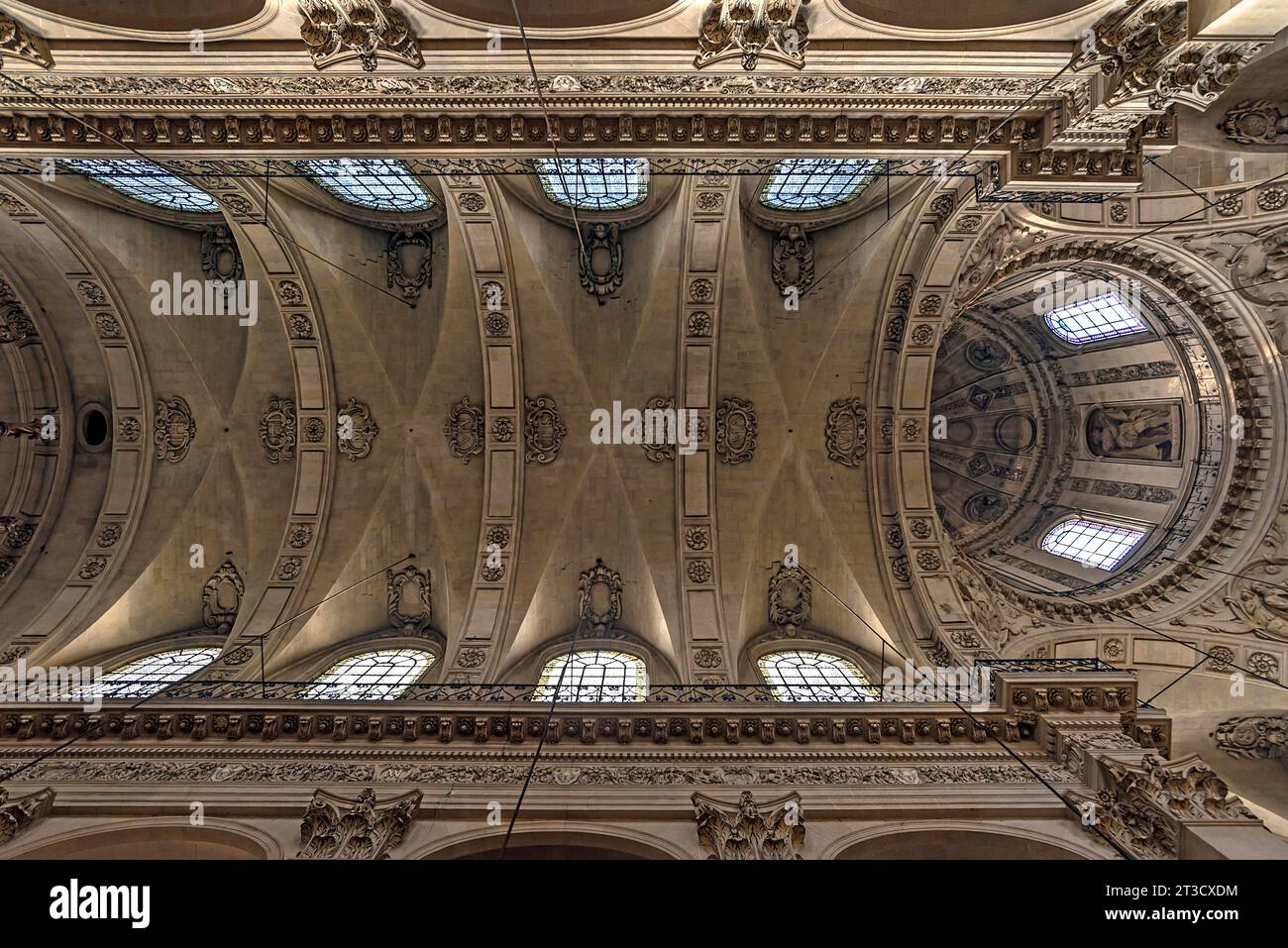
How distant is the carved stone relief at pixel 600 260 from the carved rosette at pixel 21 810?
31.0ft

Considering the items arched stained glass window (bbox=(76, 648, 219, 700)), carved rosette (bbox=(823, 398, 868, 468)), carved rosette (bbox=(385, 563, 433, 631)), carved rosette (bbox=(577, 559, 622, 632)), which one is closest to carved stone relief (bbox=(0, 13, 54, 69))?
arched stained glass window (bbox=(76, 648, 219, 700))

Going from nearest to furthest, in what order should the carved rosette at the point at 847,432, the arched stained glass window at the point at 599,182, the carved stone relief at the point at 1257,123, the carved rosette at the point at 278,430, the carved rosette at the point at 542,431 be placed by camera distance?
the carved stone relief at the point at 1257,123 → the arched stained glass window at the point at 599,182 → the carved rosette at the point at 847,432 → the carved rosette at the point at 542,431 → the carved rosette at the point at 278,430

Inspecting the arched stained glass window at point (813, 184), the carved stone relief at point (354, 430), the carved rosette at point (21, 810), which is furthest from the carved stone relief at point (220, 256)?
the arched stained glass window at point (813, 184)

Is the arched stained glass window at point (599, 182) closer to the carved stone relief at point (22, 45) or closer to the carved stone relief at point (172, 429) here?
the carved stone relief at point (22, 45)

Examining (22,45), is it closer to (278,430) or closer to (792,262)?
(278,430)

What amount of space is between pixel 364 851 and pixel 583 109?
1016 cm

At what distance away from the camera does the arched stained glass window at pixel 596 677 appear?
1112cm

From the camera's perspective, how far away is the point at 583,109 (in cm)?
773

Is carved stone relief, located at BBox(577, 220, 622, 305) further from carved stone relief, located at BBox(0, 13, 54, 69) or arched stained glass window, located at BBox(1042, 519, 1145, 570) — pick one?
arched stained glass window, located at BBox(1042, 519, 1145, 570)

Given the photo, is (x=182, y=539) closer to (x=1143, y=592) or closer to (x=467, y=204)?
(x=467, y=204)

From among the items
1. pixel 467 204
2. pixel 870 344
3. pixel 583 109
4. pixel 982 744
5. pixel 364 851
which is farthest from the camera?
pixel 870 344

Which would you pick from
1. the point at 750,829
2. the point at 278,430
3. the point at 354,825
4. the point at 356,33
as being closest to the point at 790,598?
the point at 750,829

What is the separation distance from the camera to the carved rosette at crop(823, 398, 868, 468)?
552 inches
